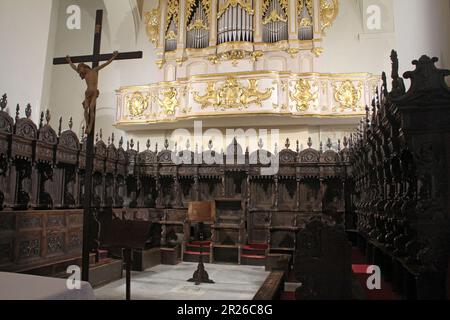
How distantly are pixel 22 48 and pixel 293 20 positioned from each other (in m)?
7.65

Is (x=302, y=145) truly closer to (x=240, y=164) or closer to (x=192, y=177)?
(x=240, y=164)

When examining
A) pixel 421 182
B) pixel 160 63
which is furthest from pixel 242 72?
pixel 421 182

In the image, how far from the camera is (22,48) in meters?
7.56

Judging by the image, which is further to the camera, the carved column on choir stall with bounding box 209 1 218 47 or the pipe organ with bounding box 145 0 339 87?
the carved column on choir stall with bounding box 209 1 218 47

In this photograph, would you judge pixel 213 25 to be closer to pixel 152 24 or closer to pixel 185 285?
pixel 152 24

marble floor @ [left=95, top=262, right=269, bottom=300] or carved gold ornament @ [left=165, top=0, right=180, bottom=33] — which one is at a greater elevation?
carved gold ornament @ [left=165, top=0, right=180, bottom=33]

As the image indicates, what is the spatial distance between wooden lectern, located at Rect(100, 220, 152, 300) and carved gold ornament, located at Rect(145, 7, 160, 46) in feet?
33.6

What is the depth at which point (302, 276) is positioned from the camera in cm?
177

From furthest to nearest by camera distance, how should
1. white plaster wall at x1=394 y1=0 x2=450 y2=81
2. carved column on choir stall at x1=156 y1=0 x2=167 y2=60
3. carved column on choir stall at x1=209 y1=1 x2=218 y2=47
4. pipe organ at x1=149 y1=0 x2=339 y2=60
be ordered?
carved column on choir stall at x1=156 y1=0 x2=167 y2=60 < carved column on choir stall at x1=209 y1=1 x2=218 y2=47 < pipe organ at x1=149 y1=0 x2=339 y2=60 < white plaster wall at x1=394 y1=0 x2=450 y2=81

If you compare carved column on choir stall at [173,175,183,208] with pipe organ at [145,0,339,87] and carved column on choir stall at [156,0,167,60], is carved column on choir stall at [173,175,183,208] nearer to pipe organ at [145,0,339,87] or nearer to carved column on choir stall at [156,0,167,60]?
pipe organ at [145,0,339,87]

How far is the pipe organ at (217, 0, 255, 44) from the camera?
439 inches

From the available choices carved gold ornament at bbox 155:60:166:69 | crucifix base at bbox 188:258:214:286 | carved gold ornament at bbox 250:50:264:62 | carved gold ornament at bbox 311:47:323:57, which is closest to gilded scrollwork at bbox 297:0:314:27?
carved gold ornament at bbox 311:47:323:57
